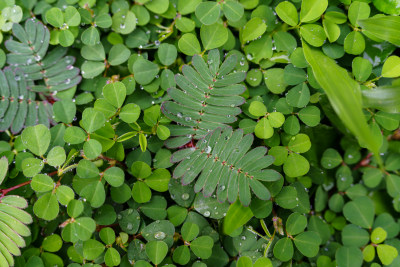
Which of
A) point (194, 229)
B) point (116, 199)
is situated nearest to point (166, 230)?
point (194, 229)

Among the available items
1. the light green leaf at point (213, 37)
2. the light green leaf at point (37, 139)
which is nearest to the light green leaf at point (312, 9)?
the light green leaf at point (213, 37)

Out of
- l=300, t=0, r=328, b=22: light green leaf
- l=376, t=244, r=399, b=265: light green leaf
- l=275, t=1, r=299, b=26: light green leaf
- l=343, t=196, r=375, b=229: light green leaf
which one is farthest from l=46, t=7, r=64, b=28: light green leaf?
l=376, t=244, r=399, b=265: light green leaf

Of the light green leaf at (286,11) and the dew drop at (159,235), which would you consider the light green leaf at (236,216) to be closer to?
the dew drop at (159,235)

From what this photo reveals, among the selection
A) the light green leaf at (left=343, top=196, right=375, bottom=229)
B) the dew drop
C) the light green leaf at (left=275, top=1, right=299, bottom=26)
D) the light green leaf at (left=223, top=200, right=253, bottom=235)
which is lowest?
the light green leaf at (left=343, top=196, right=375, bottom=229)

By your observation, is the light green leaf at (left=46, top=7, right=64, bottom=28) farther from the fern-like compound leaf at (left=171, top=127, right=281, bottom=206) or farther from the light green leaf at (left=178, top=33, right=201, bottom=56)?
the fern-like compound leaf at (left=171, top=127, right=281, bottom=206)

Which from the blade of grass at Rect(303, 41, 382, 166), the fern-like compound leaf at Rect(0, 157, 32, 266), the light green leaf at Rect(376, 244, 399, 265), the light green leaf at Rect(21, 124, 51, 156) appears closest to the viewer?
the blade of grass at Rect(303, 41, 382, 166)

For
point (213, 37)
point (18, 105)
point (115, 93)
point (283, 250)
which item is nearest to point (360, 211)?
point (283, 250)

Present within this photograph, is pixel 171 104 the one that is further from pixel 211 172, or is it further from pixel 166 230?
pixel 166 230
